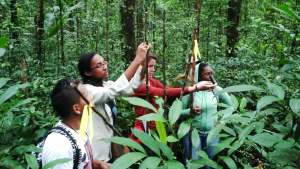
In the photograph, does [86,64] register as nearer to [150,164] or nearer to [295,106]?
[150,164]

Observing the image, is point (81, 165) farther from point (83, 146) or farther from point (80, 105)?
point (80, 105)

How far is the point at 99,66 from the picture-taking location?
1979 mm

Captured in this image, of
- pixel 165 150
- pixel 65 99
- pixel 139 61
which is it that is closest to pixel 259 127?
pixel 165 150

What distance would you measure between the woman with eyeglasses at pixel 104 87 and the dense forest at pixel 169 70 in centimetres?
47

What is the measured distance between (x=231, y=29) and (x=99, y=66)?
6.03 meters

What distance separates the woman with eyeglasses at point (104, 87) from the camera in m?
1.69

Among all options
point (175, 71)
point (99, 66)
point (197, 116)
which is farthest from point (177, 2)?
point (99, 66)

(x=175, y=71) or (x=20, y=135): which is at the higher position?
(x=175, y=71)

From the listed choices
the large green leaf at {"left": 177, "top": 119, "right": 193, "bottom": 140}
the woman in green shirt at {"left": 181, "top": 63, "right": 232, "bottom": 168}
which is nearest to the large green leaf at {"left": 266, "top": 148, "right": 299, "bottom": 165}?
the large green leaf at {"left": 177, "top": 119, "right": 193, "bottom": 140}

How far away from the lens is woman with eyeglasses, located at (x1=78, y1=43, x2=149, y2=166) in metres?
1.69

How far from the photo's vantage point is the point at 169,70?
5.38 metres

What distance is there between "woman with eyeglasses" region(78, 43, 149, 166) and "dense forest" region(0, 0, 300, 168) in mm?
472

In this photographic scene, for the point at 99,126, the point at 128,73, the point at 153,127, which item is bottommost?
the point at 153,127

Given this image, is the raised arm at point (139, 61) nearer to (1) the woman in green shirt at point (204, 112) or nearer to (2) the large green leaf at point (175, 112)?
(2) the large green leaf at point (175, 112)
